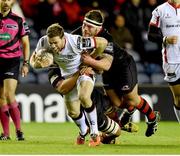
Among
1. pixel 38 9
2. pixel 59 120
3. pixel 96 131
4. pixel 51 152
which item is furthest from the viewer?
pixel 38 9

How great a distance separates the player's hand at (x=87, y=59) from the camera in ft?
36.9

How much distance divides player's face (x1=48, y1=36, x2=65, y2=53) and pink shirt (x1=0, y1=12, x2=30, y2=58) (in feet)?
5.69

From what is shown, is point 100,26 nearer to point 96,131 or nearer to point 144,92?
point 96,131

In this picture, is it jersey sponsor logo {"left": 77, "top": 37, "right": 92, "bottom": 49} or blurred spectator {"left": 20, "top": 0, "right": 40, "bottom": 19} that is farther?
blurred spectator {"left": 20, "top": 0, "right": 40, "bottom": 19}

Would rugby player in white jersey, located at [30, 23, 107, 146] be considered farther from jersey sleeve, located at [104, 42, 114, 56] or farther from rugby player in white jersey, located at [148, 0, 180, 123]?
rugby player in white jersey, located at [148, 0, 180, 123]

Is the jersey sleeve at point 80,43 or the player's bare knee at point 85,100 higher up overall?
the jersey sleeve at point 80,43

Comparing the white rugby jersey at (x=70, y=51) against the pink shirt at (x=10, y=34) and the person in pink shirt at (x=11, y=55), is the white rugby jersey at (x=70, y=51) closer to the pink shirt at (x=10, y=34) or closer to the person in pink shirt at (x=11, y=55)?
the person in pink shirt at (x=11, y=55)

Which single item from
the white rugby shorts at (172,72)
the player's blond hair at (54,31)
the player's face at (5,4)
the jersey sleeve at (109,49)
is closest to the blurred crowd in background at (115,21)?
the player's face at (5,4)

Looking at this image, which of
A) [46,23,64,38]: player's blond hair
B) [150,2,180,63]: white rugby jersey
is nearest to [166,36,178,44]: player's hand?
[150,2,180,63]: white rugby jersey

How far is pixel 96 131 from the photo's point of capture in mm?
11125

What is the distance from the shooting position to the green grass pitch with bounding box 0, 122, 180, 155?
A: 10391 mm

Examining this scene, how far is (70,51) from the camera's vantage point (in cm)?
1128

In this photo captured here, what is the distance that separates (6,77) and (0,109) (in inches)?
23.7

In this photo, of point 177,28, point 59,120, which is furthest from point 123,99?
point 59,120
